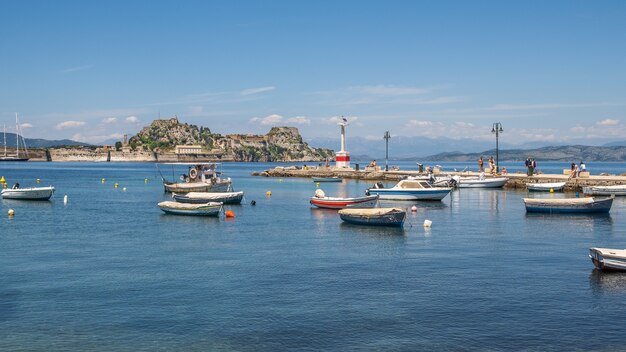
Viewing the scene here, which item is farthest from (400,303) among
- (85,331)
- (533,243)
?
(533,243)

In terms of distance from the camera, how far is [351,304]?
21.9 meters

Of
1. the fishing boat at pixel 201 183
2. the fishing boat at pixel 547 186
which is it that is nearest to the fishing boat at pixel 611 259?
the fishing boat at pixel 201 183

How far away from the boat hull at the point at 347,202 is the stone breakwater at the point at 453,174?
32.8m

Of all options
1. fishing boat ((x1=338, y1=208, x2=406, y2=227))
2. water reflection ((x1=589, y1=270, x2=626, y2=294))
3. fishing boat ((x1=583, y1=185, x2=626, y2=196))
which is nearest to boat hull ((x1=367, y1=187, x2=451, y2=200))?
fishing boat ((x1=583, y1=185, x2=626, y2=196))

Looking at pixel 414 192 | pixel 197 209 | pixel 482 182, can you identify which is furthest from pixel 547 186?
pixel 197 209

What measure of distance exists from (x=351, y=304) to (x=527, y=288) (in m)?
7.09

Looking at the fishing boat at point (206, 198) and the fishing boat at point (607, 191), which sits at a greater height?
the fishing boat at point (206, 198)

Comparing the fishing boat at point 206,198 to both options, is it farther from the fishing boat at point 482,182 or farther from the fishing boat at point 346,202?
the fishing boat at point 482,182

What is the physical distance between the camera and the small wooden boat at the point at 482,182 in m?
82.2

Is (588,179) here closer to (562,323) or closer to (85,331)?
(562,323)

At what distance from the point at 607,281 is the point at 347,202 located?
2962 cm

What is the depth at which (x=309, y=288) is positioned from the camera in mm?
24344

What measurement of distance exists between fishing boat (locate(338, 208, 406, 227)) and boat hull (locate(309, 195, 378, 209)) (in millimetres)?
9156

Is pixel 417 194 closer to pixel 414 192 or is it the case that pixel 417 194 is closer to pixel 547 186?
pixel 414 192
